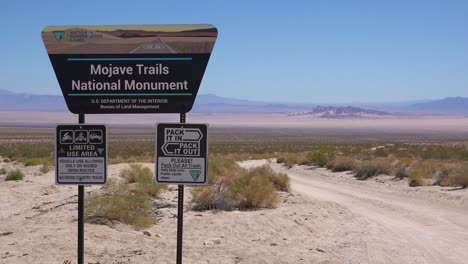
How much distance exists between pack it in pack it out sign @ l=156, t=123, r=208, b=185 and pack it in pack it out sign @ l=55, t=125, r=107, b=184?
0.70 metres

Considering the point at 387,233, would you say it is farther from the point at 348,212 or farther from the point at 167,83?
the point at 167,83

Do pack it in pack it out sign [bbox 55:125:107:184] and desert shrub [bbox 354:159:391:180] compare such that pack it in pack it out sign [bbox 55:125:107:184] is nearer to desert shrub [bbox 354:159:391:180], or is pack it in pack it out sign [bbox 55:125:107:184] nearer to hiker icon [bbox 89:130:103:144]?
hiker icon [bbox 89:130:103:144]

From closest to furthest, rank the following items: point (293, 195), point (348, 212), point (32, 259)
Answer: point (32, 259) < point (348, 212) < point (293, 195)

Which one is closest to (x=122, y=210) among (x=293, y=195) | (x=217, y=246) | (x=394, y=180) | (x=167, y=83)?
(x=217, y=246)

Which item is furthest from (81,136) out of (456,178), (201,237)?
(456,178)

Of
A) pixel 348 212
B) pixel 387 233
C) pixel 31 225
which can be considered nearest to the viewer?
pixel 31 225

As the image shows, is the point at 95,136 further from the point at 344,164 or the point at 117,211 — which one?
the point at 344,164

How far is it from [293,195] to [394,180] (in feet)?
30.2

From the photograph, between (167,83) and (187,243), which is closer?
(167,83)

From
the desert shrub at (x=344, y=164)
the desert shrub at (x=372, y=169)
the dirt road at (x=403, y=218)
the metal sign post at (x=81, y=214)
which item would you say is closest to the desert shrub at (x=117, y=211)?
the dirt road at (x=403, y=218)

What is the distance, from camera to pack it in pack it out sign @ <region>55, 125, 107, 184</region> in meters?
6.77

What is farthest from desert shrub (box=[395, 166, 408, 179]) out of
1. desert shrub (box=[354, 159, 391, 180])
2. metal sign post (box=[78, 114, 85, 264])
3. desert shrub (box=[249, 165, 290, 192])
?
metal sign post (box=[78, 114, 85, 264])

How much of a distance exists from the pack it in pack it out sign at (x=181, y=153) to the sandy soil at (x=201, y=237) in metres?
3.08

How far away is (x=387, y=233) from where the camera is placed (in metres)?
12.7
